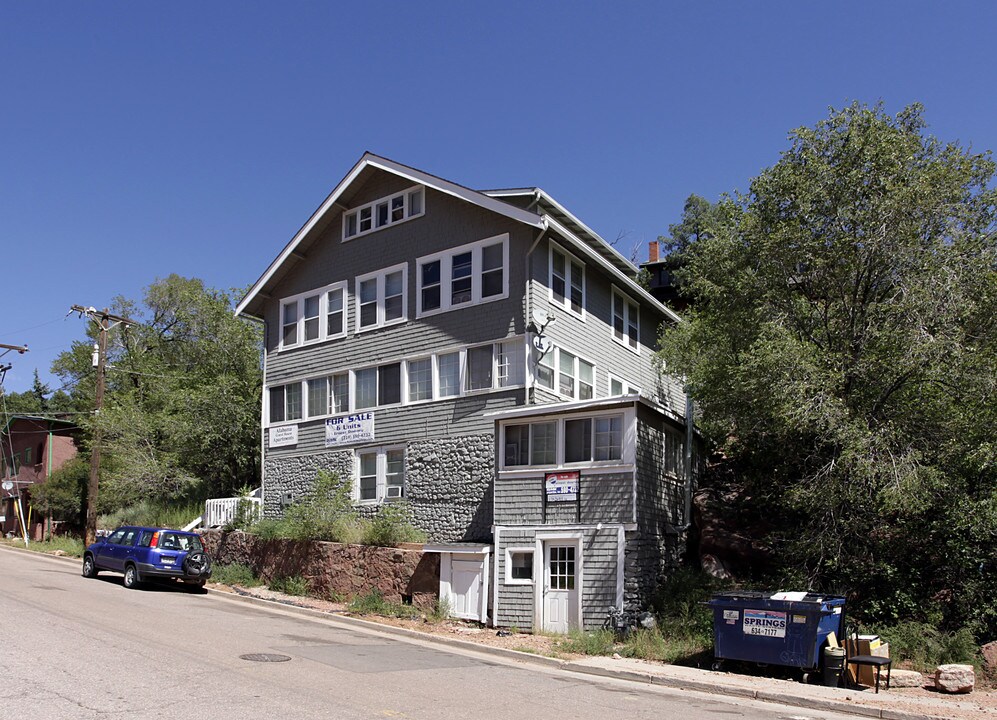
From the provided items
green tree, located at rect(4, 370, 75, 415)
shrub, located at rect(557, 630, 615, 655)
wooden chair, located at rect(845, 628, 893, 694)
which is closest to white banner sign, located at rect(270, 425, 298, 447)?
shrub, located at rect(557, 630, 615, 655)

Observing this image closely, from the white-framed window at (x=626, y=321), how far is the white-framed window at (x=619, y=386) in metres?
1.19

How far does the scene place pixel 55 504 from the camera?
4116 centimetres

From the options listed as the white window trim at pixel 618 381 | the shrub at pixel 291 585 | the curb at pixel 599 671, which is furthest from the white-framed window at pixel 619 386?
the curb at pixel 599 671

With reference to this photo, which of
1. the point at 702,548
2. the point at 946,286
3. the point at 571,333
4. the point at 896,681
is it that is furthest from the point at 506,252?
the point at 896,681

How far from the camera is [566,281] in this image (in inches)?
979

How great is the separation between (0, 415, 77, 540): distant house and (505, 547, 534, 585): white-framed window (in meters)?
35.0

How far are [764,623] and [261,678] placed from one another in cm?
787

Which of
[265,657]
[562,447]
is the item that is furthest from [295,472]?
[265,657]

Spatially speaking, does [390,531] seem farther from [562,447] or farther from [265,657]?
[265,657]

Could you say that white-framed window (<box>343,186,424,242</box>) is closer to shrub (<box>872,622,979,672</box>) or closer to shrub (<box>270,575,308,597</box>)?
shrub (<box>270,575,308,597</box>)

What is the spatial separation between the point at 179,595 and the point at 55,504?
2235cm

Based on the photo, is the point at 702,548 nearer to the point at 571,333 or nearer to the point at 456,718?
the point at 571,333

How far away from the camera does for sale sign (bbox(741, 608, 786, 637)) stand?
46.8 feet

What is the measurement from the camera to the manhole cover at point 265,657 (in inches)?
516
